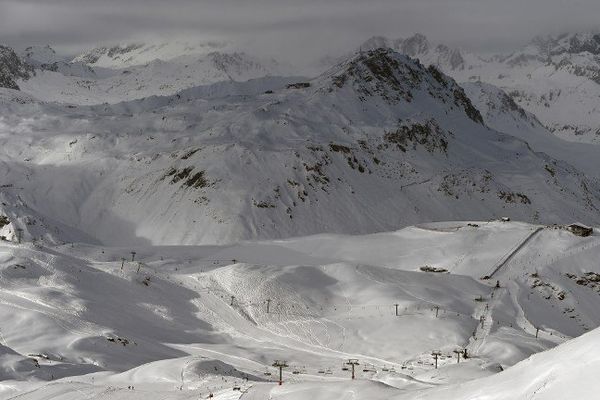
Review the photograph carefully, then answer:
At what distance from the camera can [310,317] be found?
74000mm

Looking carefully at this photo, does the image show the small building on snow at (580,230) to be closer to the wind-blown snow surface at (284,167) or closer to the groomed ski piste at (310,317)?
the groomed ski piste at (310,317)

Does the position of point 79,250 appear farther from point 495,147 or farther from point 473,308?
point 495,147

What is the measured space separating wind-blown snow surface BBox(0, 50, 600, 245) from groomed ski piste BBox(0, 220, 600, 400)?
17.2m

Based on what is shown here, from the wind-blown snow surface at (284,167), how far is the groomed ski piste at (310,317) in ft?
56.5

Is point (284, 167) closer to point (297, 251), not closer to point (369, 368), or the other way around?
point (297, 251)

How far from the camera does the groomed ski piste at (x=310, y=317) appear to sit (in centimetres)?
3644

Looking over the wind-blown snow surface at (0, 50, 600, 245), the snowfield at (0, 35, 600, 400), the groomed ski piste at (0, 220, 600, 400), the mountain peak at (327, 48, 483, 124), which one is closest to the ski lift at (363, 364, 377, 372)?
the groomed ski piste at (0, 220, 600, 400)

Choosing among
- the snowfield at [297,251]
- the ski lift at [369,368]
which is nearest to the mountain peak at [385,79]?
the snowfield at [297,251]

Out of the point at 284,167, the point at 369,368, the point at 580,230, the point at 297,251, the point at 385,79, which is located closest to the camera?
the point at 369,368

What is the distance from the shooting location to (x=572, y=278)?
3797 inches

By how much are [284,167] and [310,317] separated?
209ft

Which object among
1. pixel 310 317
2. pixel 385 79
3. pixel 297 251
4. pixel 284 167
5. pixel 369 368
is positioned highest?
pixel 385 79

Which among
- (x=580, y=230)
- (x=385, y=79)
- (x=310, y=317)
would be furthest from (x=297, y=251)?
(x=385, y=79)

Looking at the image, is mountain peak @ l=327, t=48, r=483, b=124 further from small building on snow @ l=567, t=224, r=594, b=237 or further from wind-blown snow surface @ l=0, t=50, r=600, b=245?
small building on snow @ l=567, t=224, r=594, b=237
